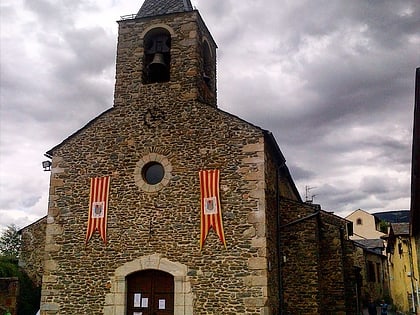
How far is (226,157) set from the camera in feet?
47.8

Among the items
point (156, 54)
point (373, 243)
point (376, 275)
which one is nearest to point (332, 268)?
point (156, 54)

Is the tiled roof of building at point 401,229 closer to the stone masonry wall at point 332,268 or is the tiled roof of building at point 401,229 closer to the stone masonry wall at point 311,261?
the stone masonry wall at point 332,268

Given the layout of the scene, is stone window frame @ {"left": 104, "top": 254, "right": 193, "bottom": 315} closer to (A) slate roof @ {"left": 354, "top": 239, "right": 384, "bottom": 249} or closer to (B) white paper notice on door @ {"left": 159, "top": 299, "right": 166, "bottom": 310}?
(B) white paper notice on door @ {"left": 159, "top": 299, "right": 166, "bottom": 310}

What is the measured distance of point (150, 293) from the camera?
46.8ft

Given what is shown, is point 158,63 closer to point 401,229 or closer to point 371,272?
point 401,229

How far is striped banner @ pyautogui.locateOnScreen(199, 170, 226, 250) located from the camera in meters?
14.0

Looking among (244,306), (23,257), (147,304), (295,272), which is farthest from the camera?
(23,257)

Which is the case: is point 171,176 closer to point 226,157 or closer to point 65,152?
point 226,157

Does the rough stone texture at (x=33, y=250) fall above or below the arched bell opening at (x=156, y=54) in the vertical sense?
below

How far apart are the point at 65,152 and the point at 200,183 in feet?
16.5

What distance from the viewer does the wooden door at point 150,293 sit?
14.0 metres

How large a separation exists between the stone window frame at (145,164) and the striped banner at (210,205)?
1.12 m

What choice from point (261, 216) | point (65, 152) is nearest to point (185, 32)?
point (65, 152)

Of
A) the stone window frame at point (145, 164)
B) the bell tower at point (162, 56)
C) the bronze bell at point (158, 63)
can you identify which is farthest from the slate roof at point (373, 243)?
the stone window frame at point (145, 164)
